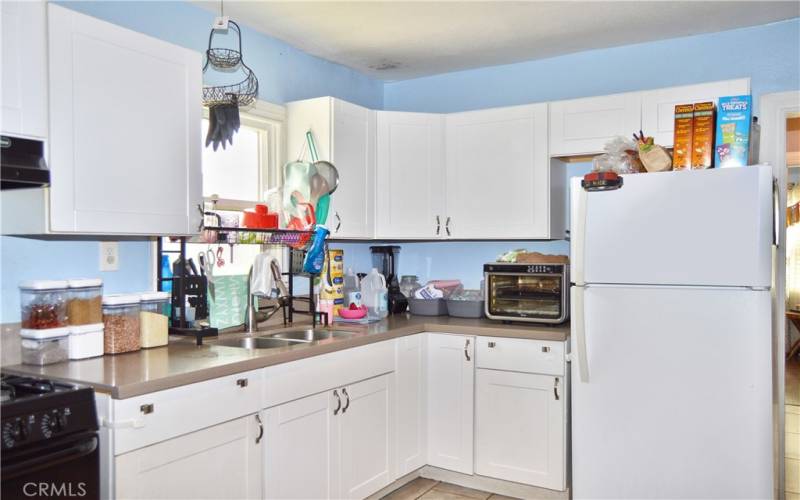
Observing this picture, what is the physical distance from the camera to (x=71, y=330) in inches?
83.5

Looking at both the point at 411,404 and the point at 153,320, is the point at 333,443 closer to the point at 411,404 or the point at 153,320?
the point at 411,404

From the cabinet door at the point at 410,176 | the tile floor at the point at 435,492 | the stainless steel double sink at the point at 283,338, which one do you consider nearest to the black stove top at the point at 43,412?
the stainless steel double sink at the point at 283,338

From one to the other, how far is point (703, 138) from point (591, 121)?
2.80ft

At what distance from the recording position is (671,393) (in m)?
2.40

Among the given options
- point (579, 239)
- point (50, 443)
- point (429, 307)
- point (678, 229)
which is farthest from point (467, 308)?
point (50, 443)

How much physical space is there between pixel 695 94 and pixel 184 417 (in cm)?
272

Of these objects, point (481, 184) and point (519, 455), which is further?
point (481, 184)

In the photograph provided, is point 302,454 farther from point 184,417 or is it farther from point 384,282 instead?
point 384,282

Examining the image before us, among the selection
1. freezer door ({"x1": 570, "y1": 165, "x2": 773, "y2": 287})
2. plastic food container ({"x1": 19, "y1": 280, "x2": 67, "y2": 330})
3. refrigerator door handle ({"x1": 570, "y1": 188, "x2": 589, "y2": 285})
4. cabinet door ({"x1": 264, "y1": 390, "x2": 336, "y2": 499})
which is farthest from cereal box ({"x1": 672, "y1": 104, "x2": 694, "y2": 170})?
plastic food container ({"x1": 19, "y1": 280, "x2": 67, "y2": 330})

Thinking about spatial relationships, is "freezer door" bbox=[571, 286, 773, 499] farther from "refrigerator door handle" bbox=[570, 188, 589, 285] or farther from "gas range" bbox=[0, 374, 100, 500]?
"gas range" bbox=[0, 374, 100, 500]

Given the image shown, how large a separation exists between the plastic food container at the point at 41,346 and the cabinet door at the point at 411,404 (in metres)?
1.51

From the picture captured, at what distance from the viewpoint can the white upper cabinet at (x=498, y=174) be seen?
11.0 ft

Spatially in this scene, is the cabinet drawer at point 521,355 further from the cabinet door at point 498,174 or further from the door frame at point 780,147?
the door frame at point 780,147

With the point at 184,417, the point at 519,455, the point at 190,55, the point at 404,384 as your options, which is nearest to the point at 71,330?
the point at 184,417
